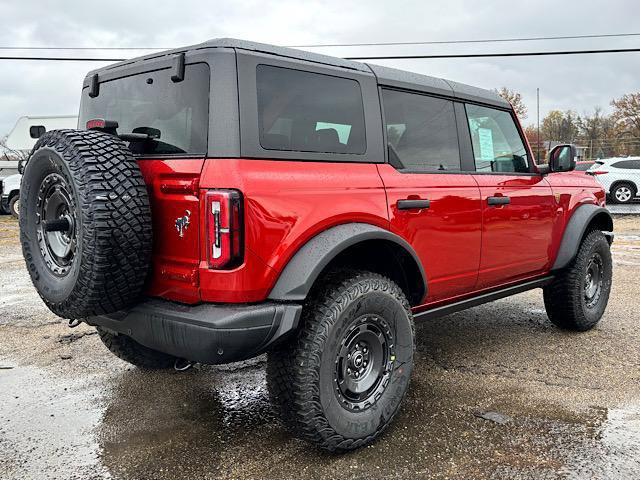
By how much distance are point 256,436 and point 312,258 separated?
1075mm

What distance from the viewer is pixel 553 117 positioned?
6334 centimetres

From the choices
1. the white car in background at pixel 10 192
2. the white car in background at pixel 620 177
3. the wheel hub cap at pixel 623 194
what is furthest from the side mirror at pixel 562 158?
the white car in background at pixel 10 192

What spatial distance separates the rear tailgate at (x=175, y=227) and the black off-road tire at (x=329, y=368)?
0.52 metres

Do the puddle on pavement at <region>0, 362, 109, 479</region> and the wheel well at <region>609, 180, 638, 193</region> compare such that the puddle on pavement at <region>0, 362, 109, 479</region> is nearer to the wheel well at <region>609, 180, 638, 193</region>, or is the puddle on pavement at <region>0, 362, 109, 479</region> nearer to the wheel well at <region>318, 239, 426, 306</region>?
the wheel well at <region>318, 239, 426, 306</region>

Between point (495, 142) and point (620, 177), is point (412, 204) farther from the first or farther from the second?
point (620, 177)

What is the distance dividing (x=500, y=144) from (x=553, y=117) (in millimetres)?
65973

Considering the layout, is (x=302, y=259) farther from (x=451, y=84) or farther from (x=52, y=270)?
(x=451, y=84)

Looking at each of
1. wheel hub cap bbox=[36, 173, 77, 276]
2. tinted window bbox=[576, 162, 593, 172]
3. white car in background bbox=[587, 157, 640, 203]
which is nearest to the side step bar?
wheel hub cap bbox=[36, 173, 77, 276]

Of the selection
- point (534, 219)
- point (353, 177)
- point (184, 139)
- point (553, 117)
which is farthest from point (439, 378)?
point (553, 117)

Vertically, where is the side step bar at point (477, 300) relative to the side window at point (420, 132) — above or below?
below

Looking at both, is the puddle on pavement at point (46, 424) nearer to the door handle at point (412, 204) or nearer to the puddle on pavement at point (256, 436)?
the puddle on pavement at point (256, 436)

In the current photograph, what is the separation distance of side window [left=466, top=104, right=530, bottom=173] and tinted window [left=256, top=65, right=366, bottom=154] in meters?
1.13

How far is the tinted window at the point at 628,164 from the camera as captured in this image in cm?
1678

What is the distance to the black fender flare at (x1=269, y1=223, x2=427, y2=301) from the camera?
2.43 metres
